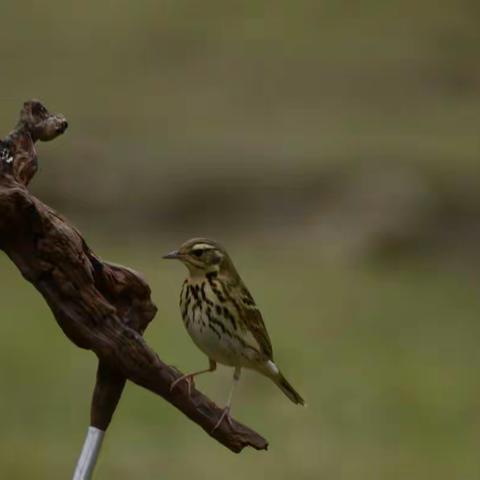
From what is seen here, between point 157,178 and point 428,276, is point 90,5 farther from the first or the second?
point 428,276

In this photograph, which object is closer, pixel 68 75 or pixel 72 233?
pixel 72 233

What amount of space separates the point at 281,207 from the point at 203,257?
12.8 metres

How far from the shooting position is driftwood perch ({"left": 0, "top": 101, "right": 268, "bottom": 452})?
298 cm

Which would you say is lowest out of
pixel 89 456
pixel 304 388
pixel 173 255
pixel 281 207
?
pixel 89 456

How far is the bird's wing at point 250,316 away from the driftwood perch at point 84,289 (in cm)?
55

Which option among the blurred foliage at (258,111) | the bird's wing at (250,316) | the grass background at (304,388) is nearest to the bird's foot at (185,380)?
the bird's wing at (250,316)

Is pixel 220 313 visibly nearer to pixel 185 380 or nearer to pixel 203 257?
pixel 203 257

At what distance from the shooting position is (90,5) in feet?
74.7

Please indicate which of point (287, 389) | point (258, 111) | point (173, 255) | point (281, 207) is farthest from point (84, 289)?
point (258, 111)

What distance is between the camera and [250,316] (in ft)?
12.0

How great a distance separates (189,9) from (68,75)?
349 cm

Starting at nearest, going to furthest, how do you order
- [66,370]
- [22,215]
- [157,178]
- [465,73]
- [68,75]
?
1. [22,215]
2. [66,370]
3. [157,178]
4. [68,75]
5. [465,73]

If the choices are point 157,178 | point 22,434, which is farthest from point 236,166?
point 22,434

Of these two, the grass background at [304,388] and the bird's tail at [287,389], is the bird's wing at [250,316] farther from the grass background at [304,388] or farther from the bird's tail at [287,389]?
the grass background at [304,388]
